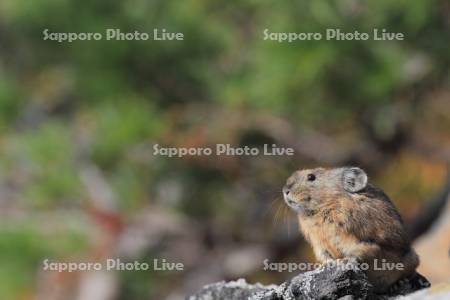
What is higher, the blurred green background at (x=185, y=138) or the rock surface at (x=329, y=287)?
the blurred green background at (x=185, y=138)

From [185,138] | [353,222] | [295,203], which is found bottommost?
[353,222]

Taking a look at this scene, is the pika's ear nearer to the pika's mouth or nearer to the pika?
the pika

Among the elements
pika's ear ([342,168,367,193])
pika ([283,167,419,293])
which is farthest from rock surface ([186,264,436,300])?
pika's ear ([342,168,367,193])

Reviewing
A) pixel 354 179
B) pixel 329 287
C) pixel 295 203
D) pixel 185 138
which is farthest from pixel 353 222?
pixel 185 138

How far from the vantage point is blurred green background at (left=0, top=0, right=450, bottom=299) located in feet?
31.5

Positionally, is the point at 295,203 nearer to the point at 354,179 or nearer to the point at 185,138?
the point at 354,179

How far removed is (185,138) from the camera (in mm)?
10984

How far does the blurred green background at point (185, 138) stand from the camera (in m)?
9.60

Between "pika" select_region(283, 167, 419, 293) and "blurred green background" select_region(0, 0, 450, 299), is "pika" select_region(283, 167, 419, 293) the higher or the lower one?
the lower one

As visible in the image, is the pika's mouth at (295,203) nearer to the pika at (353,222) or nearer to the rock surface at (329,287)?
the pika at (353,222)

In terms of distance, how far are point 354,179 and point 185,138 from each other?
6.72 meters

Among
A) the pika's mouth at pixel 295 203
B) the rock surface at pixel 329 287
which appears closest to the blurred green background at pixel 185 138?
the pika's mouth at pixel 295 203

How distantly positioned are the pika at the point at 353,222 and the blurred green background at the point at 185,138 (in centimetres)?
463

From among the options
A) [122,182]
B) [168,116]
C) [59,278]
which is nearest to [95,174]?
[122,182]
